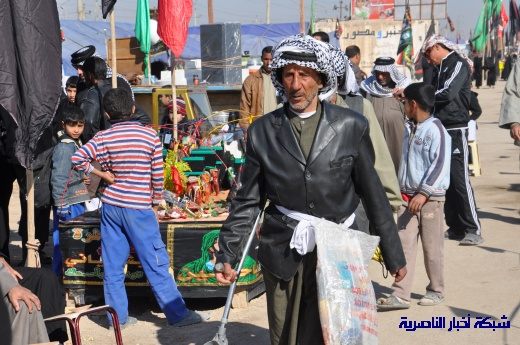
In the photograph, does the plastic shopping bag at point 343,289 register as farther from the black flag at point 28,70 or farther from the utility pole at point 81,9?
the utility pole at point 81,9

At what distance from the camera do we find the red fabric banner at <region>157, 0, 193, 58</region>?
9836 mm

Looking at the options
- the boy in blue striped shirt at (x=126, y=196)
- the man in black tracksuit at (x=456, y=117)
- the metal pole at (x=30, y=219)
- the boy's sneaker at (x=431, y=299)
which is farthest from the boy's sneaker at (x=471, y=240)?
the metal pole at (x=30, y=219)

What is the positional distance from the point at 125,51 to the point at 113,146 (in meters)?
19.3

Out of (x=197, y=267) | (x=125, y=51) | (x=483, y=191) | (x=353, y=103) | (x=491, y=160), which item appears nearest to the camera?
(x=353, y=103)

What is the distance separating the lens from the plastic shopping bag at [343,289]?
4105mm

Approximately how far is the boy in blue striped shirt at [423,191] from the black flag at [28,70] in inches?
110

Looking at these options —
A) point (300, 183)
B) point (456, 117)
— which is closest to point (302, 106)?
point (300, 183)

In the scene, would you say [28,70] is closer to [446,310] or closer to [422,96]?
[422,96]

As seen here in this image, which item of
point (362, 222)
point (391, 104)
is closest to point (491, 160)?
point (391, 104)

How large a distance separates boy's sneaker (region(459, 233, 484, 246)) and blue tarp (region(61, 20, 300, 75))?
1317 centimetres

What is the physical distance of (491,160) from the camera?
54.0ft

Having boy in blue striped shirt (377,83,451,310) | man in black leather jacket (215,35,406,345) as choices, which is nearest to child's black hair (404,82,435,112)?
boy in blue striped shirt (377,83,451,310)

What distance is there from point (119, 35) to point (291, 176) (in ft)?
91.8

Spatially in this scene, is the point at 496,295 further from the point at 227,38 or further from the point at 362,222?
the point at 227,38
